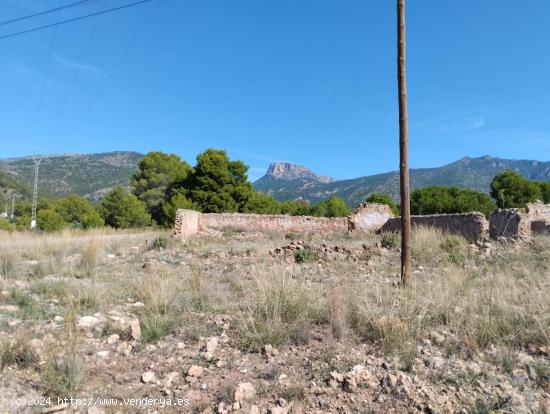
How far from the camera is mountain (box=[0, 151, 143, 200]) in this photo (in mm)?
79375

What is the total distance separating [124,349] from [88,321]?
0.92m

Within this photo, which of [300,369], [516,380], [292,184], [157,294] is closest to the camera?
[516,380]

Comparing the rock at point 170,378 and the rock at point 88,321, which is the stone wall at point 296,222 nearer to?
the rock at point 88,321

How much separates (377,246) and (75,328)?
30.9 ft

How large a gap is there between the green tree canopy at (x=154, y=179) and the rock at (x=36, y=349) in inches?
1250

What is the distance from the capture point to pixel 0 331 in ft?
13.1

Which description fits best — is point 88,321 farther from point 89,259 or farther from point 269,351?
point 89,259

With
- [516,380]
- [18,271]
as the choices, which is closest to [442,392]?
[516,380]

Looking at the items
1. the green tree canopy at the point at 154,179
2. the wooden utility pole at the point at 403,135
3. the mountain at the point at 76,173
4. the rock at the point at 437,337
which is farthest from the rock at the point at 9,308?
the mountain at the point at 76,173

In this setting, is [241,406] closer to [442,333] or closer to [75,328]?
[75,328]

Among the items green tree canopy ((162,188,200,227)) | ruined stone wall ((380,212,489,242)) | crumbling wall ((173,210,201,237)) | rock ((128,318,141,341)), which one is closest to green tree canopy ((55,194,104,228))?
green tree canopy ((162,188,200,227))

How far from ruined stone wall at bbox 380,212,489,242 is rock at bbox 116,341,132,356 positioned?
12298mm

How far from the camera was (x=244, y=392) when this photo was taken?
3000 millimetres

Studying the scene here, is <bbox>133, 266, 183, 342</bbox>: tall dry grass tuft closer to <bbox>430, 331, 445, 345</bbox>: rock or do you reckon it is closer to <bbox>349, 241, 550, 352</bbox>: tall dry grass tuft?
<bbox>349, 241, 550, 352</bbox>: tall dry grass tuft
